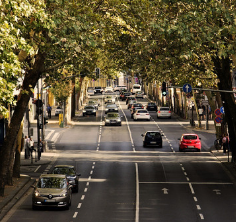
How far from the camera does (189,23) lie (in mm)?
30328

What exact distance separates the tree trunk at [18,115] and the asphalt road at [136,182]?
73.4 inches

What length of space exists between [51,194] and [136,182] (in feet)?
32.9

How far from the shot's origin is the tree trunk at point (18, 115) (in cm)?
3145

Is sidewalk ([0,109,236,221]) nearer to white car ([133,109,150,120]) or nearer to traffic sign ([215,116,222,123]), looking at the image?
traffic sign ([215,116,222,123])

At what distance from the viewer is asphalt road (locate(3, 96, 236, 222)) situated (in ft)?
89.2

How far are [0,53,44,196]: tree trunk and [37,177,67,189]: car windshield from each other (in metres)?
3.18

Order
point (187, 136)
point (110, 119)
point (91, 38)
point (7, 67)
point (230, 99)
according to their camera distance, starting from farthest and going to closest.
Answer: point (110, 119) < point (187, 136) < point (230, 99) < point (91, 38) < point (7, 67)

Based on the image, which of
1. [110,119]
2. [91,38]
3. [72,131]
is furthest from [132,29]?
[110,119]

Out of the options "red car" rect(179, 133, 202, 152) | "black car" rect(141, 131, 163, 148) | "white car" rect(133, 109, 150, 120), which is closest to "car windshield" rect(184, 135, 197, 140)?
"red car" rect(179, 133, 202, 152)

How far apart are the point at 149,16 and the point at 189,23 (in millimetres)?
4264

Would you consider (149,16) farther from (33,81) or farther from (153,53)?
(33,81)

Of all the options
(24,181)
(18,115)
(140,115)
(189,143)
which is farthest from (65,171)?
(140,115)

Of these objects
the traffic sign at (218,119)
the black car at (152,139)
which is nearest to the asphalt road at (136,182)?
the black car at (152,139)

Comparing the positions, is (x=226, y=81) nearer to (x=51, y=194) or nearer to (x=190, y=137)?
(x=190, y=137)
